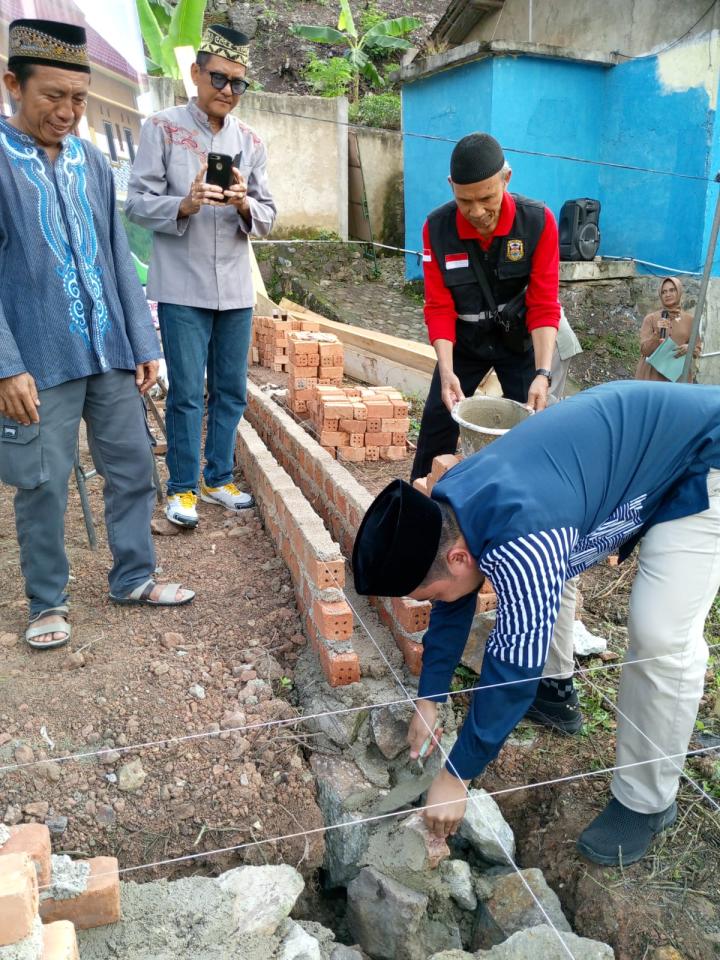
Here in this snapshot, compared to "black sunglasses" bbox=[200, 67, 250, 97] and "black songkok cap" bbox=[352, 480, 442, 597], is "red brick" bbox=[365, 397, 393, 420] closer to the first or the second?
"black sunglasses" bbox=[200, 67, 250, 97]

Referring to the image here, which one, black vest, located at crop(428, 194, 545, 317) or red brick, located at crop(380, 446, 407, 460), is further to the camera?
red brick, located at crop(380, 446, 407, 460)

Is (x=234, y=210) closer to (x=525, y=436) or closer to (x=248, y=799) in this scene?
(x=525, y=436)

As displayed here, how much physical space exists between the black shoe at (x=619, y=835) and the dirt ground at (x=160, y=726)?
850 mm

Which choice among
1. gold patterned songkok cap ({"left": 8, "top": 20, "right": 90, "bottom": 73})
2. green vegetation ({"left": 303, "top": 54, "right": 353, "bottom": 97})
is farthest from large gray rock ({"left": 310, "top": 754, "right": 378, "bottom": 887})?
green vegetation ({"left": 303, "top": 54, "right": 353, "bottom": 97})

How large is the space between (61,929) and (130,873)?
→ 29.6 inches

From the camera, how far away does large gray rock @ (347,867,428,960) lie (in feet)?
7.19

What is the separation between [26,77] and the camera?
7.95 feet

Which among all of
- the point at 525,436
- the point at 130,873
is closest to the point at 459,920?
the point at 130,873

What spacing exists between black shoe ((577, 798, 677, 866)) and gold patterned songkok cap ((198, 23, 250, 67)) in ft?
10.8

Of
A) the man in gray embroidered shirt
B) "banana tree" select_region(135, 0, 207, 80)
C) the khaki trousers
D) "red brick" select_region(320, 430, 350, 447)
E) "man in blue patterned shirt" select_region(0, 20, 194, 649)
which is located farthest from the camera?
"banana tree" select_region(135, 0, 207, 80)

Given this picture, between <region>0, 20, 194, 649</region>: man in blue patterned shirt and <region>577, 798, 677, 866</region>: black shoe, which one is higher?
<region>0, 20, 194, 649</region>: man in blue patterned shirt

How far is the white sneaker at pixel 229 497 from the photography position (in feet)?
13.2

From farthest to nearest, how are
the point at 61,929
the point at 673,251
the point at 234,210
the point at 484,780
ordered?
the point at 673,251
the point at 234,210
the point at 484,780
the point at 61,929

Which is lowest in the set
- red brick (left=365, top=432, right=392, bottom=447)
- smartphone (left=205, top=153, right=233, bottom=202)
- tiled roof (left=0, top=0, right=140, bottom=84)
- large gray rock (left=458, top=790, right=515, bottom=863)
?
large gray rock (left=458, top=790, right=515, bottom=863)
